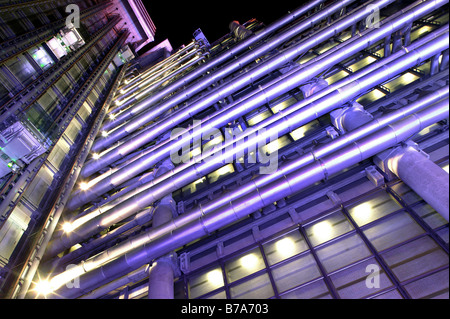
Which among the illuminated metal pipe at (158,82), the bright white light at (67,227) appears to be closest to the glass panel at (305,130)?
the bright white light at (67,227)

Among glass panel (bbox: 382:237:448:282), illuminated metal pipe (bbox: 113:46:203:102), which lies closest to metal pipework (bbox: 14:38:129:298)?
illuminated metal pipe (bbox: 113:46:203:102)

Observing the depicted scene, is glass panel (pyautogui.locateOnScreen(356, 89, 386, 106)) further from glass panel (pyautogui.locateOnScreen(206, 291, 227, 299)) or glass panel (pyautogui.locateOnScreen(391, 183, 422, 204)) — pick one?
glass panel (pyautogui.locateOnScreen(206, 291, 227, 299))

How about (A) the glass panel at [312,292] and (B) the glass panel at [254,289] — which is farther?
(B) the glass panel at [254,289]

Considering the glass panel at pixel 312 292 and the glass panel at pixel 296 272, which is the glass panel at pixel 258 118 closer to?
the glass panel at pixel 296 272

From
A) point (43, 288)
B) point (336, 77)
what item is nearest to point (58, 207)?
point (43, 288)

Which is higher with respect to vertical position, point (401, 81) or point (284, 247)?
point (401, 81)

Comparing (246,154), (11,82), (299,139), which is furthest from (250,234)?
(11,82)

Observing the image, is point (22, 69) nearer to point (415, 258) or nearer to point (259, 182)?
point (259, 182)

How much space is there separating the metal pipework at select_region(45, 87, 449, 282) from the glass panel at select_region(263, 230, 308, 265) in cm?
201

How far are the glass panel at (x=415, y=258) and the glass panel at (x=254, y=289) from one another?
11.7 feet

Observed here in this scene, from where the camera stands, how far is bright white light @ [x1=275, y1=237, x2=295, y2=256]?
8.88 m

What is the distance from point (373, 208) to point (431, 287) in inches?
106

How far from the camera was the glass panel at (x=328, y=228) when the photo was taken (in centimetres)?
855

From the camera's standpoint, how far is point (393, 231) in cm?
774
